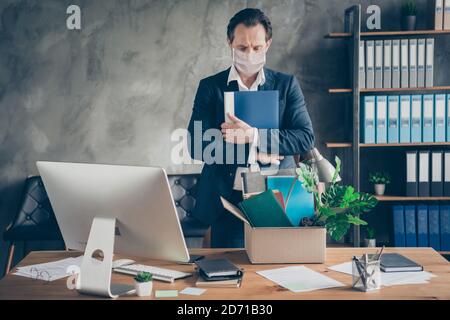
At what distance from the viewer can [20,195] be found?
424 cm

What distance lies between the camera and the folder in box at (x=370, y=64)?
3.89 meters

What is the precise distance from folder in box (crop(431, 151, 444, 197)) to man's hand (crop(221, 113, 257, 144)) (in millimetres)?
1930

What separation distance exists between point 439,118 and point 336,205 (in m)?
2.25

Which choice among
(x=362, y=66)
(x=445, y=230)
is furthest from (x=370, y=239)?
(x=362, y=66)

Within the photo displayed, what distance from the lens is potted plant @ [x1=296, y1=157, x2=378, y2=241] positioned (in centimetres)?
194

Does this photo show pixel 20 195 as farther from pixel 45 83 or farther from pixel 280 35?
pixel 280 35

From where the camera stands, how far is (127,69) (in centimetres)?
419

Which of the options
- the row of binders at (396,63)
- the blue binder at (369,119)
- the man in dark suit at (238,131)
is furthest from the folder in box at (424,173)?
the man in dark suit at (238,131)

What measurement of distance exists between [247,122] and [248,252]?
0.66 m

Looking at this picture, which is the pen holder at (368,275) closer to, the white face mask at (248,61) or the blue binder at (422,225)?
the white face mask at (248,61)

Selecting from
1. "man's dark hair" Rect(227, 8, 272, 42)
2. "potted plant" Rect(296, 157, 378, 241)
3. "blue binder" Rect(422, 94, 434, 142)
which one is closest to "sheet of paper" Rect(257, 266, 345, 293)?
"potted plant" Rect(296, 157, 378, 241)

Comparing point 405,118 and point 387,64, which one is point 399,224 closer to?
point 405,118

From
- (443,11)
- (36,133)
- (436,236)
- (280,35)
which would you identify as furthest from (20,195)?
(443,11)

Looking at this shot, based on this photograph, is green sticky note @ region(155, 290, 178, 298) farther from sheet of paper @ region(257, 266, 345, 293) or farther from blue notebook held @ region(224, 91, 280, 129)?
blue notebook held @ region(224, 91, 280, 129)
